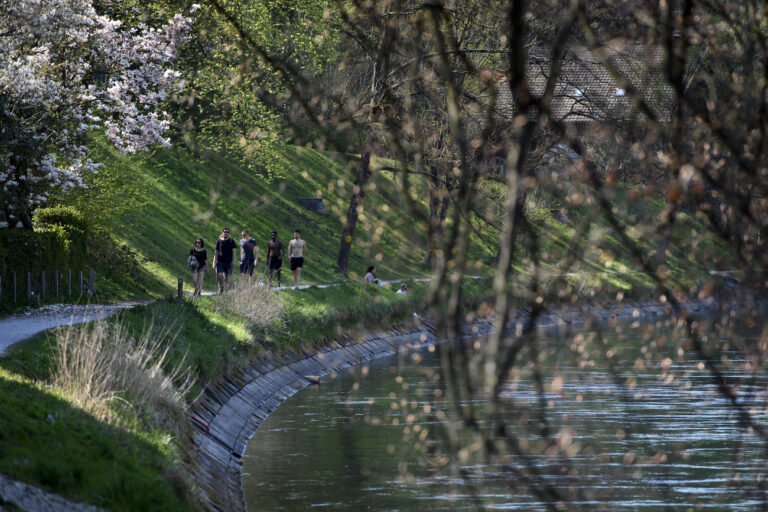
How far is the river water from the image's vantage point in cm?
1667

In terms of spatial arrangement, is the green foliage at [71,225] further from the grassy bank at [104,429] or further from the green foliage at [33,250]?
the grassy bank at [104,429]

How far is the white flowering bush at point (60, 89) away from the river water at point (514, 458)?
877cm

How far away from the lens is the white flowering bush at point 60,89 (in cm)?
2555

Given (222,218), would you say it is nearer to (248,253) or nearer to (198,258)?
(248,253)

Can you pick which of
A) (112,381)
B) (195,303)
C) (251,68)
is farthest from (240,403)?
(251,68)

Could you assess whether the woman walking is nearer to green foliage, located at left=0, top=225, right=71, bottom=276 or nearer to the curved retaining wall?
green foliage, located at left=0, top=225, right=71, bottom=276

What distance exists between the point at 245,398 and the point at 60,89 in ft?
32.3

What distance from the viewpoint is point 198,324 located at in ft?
77.5

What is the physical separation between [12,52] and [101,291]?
8569 mm

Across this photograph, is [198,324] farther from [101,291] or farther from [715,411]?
[715,411]

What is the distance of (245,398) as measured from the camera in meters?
22.6

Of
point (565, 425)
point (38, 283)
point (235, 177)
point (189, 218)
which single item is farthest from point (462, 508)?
point (235, 177)

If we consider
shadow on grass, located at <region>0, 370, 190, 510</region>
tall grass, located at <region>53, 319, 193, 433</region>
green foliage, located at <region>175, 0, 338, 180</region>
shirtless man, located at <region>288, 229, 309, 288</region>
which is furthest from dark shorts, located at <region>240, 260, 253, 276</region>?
shadow on grass, located at <region>0, 370, 190, 510</region>

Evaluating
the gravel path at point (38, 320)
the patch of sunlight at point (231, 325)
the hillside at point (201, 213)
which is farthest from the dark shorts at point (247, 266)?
the patch of sunlight at point (231, 325)
